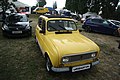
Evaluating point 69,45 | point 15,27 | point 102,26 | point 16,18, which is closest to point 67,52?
point 69,45

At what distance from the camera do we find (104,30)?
39.7 ft

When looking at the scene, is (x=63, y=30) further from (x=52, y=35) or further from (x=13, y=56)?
(x=13, y=56)

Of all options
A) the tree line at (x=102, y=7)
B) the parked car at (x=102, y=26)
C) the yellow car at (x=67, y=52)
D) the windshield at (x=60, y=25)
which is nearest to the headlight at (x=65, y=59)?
the yellow car at (x=67, y=52)

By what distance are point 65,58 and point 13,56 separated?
3031 millimetres

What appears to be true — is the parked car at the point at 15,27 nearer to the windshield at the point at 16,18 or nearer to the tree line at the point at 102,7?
the windshield at the point at 16,18

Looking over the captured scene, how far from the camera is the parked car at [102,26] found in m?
11.5

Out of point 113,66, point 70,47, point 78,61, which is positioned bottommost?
point 113,66

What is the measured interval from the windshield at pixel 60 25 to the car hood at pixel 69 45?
51cm

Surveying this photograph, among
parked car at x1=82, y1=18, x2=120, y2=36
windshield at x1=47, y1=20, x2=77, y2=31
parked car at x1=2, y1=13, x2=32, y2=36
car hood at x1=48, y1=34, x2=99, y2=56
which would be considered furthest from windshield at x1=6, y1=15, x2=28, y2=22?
parked car at x1=82, y1=18, x2=120, y2=36

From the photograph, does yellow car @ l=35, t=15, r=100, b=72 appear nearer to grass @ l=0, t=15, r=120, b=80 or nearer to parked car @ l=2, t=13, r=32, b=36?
grass @ l=0, t=15, r=120, b=80

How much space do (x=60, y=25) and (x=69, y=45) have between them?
1463 millimetres

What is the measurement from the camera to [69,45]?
4277 millimetres

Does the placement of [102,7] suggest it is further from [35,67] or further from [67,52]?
[67,52]

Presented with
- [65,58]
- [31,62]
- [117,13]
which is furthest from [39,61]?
[117,13]
